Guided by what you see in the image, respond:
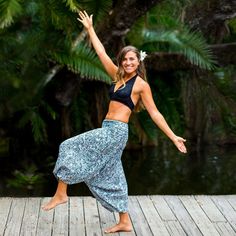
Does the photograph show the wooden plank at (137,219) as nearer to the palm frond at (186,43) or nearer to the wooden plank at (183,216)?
the wooden plank at (183,216)

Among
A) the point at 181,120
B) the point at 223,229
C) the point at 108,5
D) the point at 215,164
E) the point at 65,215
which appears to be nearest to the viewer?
the point at 223,229

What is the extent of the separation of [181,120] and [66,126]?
165 centimetres

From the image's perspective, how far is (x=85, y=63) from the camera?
772cm

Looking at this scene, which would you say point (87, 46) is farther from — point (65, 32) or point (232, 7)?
point (232, 7)

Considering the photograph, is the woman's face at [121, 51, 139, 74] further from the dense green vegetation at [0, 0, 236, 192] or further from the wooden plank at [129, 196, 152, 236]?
the dense green vegetation at [0, 0, 236, 192]

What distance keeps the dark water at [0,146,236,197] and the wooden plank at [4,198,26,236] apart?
343cm

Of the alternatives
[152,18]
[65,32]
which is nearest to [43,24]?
[65,32]

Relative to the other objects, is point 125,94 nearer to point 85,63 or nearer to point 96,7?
point 96,7

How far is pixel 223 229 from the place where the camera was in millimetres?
5176

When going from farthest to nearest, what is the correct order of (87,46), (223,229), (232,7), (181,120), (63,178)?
1. (181,120)
2. (232,7)
3. (87,46)
4. (223,229)
5. (63,178)

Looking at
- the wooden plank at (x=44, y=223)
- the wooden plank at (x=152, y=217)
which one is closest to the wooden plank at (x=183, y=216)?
the wooden plank at (x=152, y=217)

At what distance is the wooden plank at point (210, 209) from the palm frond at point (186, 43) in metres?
2.49

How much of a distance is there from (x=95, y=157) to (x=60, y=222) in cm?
81

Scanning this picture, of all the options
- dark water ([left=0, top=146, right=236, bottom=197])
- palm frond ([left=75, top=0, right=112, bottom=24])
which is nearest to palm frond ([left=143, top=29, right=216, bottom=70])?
palm frond ([left=75, top=0, right=112, bottom=24])
